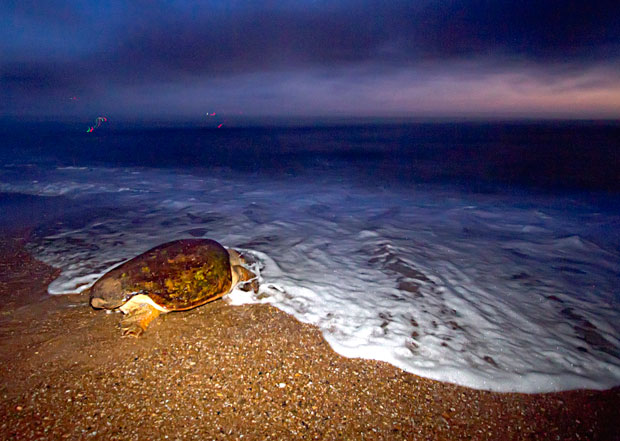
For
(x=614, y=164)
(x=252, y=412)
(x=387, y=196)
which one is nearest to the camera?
(x=252, y=412)

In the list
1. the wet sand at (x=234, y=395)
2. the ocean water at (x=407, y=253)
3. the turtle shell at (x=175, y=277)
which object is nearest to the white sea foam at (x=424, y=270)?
the ocean water at (x=407, y=253)

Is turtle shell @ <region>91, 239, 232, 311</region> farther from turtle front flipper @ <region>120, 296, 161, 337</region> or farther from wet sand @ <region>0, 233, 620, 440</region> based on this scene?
wet sand @ <region>0, 233, 620, 440</region>

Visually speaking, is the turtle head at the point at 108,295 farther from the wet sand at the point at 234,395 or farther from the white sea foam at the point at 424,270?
the white sea foam at the point at 424,270

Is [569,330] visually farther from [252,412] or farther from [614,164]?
[614,164]

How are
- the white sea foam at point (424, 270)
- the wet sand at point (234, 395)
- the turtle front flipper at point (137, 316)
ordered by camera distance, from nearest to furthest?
the wet sand at point (234, 395) → the white sea foam at point (424, 270) → the turtle front flipper at point (137, 316)

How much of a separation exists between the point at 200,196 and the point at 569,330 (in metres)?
10.1

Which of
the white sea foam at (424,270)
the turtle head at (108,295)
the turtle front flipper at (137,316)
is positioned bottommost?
the white sea foam at (424,270)

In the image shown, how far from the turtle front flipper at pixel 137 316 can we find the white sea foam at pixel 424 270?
0.93 m

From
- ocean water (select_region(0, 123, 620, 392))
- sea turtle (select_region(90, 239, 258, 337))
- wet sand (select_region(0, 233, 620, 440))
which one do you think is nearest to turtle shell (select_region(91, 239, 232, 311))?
sea turtle (select_region(90, 239, 258, 337))

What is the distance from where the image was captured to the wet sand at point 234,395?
2213mm

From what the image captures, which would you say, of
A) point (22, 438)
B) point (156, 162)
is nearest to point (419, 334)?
point (22, 438)

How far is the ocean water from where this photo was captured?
10.3ft

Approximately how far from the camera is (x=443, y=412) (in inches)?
93.7

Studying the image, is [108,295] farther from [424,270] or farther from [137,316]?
[424,270]
